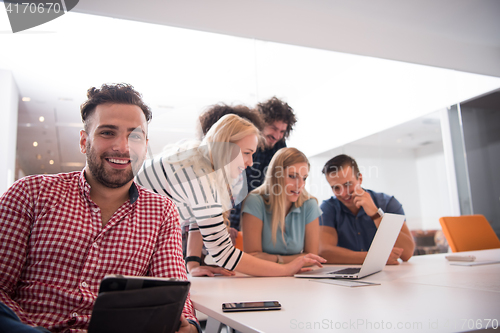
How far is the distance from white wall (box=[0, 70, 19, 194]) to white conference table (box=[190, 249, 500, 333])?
6.90 ft

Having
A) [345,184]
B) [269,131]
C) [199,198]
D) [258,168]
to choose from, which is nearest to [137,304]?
[199,198]

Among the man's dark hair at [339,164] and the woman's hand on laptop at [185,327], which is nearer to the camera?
the woman's hand on laptop at [185,327]

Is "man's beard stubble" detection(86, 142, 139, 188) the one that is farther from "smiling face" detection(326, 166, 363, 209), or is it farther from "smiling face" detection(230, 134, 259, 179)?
"smiling face" detection(326, 166, 363, 209)

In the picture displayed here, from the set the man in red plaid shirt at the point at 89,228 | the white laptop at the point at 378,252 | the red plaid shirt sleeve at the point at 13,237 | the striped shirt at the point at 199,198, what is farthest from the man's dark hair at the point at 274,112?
the red plaid shirt sleeve at the point at 13,237

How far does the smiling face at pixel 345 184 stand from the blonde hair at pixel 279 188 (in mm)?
313

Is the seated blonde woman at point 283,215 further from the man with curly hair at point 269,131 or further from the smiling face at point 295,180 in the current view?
the man with curly hair at point 269,131

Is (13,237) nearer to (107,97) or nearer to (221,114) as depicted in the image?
(107,97)

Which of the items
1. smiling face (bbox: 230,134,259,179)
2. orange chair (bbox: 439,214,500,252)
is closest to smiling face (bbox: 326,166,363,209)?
smiling face (bbox: 230,134,259,179)

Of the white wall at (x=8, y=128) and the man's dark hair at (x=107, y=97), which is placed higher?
the white wall at (x=8, y=128)

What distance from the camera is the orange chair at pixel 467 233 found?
9.15 ft

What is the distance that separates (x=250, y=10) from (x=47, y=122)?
221 cm

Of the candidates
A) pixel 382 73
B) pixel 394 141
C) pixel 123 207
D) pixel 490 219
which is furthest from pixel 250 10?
pixel 490 219

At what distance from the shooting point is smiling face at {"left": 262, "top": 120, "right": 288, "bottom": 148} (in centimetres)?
270

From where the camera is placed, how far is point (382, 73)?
4.18 m
